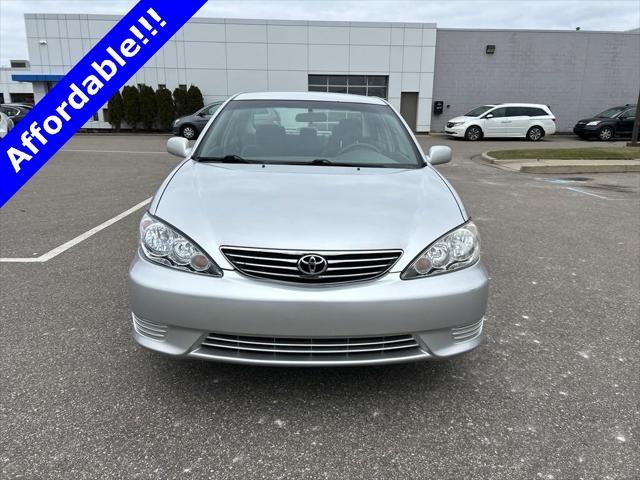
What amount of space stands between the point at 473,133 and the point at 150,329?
2200cm

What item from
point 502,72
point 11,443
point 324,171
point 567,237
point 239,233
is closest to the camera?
point 11,443

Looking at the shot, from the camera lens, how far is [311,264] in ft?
7.51

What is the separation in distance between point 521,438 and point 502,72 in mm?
29114

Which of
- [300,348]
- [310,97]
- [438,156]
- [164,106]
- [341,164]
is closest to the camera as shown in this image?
[300,348]

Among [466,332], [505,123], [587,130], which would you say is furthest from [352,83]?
[466,332]

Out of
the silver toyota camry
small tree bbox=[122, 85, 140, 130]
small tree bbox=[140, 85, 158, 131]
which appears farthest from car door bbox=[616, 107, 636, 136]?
the silver toyota camry

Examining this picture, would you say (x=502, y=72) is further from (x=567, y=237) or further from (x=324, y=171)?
(x=324, y=171)

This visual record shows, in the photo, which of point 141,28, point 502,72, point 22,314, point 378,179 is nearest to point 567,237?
point 378,179

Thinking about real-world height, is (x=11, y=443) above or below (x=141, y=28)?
below

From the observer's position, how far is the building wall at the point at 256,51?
26.9 meters

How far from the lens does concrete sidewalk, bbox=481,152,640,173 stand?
1234 cm

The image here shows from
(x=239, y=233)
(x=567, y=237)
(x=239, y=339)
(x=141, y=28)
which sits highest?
(x=141, y=28)

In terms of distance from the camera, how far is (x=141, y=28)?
25.3 ft

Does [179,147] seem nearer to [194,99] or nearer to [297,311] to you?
[297,311]
